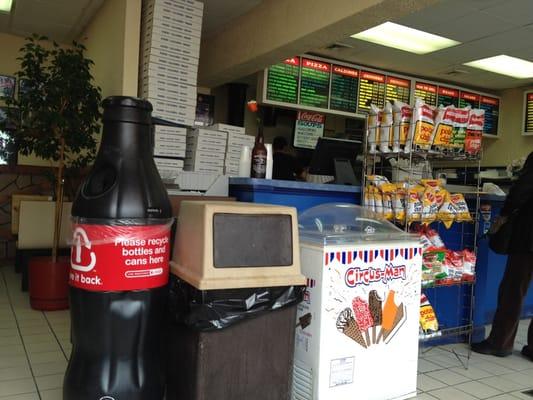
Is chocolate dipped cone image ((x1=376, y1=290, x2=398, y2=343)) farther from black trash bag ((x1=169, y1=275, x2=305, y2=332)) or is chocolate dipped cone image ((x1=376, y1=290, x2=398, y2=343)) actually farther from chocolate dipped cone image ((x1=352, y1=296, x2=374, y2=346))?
black trash bag ((x1=169, y1=275, x2=305, y2=332))

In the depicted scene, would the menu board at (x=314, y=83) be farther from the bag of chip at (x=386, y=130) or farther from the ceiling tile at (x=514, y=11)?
the bag of chip at (x=386, y=130)

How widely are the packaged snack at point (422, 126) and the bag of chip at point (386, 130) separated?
0.52 feet

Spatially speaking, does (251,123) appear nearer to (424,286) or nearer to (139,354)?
(424,286)

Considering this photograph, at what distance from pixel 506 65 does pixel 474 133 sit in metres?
3.75

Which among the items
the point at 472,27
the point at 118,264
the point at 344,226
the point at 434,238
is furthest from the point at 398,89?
the point at 118,264

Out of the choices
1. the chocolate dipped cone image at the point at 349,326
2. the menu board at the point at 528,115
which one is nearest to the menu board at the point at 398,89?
the menu board at the point at 528,115

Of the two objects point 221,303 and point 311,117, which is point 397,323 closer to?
point 221,303

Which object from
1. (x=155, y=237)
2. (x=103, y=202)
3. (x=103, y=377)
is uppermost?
(x=103, y=202)

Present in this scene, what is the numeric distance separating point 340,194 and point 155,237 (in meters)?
1.59

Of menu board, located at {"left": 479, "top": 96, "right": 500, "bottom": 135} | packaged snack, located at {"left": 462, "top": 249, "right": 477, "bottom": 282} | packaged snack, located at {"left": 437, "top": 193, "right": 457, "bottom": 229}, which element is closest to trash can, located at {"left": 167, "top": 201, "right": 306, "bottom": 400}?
packaged snack, located at {"left": 437, "top": 193, "right": 457, "bottom": 229}

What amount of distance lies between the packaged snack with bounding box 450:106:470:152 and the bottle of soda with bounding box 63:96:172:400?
2.01m

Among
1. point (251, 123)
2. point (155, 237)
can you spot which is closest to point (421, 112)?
point (155, 237)

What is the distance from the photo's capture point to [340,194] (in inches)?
124

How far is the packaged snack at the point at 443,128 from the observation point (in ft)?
9.71
